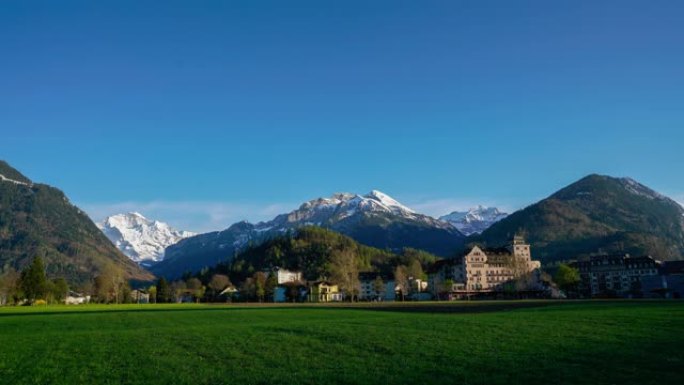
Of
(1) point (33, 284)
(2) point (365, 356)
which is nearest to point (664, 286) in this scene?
(2) point (365, 356)

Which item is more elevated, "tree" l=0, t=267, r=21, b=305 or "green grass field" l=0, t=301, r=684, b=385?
"tree" l=0, t=267, r=21, b=305

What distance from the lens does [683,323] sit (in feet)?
132

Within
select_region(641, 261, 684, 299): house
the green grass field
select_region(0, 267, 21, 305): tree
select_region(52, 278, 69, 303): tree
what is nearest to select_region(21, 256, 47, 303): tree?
select_region(0, 267, 21, 305): tree

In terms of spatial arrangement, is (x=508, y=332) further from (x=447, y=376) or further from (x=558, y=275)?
(x=558, y=275)

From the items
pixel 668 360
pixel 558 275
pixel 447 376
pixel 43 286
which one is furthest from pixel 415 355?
pixel 558 275

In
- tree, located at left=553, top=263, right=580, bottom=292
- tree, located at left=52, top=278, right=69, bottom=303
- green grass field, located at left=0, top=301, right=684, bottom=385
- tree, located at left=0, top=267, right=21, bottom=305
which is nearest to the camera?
green grass field, located at left=0, top=301, right=684, bottom=385

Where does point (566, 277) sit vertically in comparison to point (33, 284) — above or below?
below

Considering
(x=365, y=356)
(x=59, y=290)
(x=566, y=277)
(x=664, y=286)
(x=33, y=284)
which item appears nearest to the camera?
(x=365, y=356)

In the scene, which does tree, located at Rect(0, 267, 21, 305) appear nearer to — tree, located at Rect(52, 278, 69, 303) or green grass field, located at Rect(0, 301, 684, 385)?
tree, located at Rect(52, 278, 69, 303)

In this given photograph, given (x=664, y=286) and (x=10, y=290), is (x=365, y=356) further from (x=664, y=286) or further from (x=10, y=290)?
(x=10, y=290)

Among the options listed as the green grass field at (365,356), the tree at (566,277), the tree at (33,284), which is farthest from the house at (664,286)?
the tree at (33,284)

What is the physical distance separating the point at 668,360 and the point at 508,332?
1365 cm

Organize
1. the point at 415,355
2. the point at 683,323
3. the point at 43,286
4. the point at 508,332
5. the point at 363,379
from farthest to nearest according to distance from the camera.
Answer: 1. the point at 43,286
2. the point at 683,323
3. the point at 508,332
4. the point at 415,355
5. the point at 363,379

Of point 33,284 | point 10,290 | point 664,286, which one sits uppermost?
point 33,284
